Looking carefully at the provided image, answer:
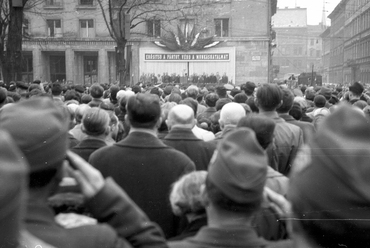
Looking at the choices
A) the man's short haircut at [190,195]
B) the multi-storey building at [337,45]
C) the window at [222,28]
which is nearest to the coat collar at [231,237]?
the man's short haircut at [190,195]

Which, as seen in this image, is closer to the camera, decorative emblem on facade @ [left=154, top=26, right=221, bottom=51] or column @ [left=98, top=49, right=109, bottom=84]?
decorative emblem on facade @ [left=154, top=26, right=221, bottom=51]

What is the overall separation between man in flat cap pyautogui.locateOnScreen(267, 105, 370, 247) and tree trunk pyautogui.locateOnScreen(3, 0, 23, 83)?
1572cm

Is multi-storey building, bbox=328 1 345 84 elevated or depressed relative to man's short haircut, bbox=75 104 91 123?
elevated

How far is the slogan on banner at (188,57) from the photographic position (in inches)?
1563

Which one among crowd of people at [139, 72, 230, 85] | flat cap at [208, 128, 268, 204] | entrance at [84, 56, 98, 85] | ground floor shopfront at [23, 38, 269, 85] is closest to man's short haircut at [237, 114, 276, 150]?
flat cap at [208, 128, 268, 204]

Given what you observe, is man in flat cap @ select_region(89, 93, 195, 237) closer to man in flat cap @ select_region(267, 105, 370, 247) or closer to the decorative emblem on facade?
man in flat cap @ select_region(267, 105, 370, 247)

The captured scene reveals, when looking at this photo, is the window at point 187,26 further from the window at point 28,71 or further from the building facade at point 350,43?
the building facade at point 350,43

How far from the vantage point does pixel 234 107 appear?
5.10 m

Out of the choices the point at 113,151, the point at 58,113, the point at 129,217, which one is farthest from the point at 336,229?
the point at 113,151

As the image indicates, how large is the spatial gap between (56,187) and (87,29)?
4063 cm

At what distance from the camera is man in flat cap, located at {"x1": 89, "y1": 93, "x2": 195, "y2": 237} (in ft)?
12.3

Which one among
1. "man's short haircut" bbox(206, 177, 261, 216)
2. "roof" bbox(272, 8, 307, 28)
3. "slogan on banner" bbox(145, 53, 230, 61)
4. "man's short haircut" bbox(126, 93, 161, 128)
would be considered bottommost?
"man's short haircut" bbox(206, 177, 261, 216)

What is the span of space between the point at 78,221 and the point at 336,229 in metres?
0.95

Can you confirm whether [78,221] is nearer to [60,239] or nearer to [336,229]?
[60,239]
